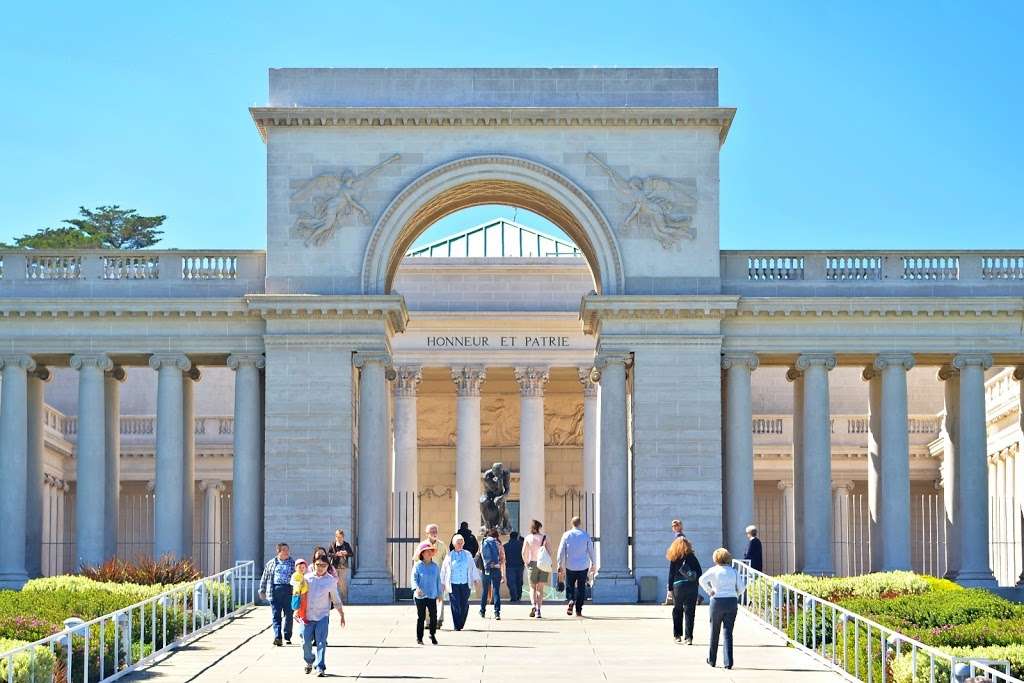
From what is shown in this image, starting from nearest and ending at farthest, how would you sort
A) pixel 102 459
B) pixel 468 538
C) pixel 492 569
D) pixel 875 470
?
pixel 492 569 → pixel 468 538 → pixel 102 459 → pixel 875 470

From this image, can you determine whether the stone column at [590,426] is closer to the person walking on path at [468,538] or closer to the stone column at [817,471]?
the stone column at [817,471]

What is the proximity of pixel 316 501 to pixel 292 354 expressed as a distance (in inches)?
182

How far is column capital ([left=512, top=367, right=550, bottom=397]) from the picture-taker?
79438mm

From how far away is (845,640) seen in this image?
32.7 m

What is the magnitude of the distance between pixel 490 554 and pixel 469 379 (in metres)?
31.1

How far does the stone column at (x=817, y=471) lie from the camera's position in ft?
193

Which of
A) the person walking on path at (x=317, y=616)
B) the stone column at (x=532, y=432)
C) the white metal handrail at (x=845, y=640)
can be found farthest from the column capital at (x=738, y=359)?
the person walking on path at (x=317, y=616)

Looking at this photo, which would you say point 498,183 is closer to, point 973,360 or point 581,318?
point 581,318

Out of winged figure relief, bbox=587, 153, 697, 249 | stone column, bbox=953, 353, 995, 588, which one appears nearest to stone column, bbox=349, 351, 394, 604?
winged figure relief, bbox=587, 153, 697, 249

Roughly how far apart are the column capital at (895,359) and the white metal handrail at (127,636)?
22378mm

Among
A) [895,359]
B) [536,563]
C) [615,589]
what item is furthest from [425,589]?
[895,359]

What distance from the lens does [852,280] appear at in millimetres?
60344

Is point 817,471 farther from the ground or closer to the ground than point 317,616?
farther from the ground

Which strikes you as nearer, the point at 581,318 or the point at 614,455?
the point at 614,455
